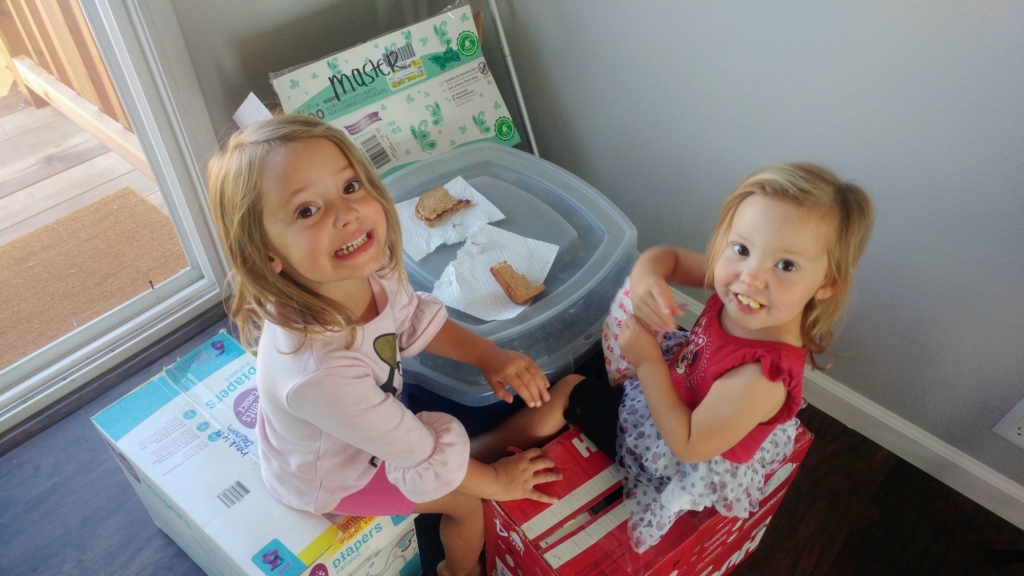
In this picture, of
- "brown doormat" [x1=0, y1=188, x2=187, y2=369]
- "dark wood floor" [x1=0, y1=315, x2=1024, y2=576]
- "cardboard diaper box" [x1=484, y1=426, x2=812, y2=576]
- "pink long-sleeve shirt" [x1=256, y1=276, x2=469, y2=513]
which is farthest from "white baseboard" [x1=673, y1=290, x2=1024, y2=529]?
"brown doormat" [x1=0, y1=188, x2=187, y2=369]

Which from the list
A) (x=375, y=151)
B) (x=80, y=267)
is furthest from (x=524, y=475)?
(x=80, y=267)

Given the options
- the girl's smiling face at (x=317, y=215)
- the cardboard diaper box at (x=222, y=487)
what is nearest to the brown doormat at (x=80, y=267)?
the cardboard diaper box at (x=222, y=487)

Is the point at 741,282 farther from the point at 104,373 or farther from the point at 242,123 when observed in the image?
the point at 104,373

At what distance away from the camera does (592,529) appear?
0.95 m

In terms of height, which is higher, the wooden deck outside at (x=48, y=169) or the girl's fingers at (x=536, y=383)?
the wooden deck outside at (x=48, y=169)

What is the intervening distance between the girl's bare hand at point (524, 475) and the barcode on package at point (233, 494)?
0.36 metres

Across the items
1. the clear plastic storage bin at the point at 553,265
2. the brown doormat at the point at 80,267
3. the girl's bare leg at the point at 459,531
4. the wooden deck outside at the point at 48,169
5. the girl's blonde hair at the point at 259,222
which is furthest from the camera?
the wooden deck outside at the point at 48,169

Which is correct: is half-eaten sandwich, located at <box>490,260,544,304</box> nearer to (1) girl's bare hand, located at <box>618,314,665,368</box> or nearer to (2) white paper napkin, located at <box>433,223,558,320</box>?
(2) white paper napkin, located at <box>433,223,558,320</box>

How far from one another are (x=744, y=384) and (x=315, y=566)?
602mm

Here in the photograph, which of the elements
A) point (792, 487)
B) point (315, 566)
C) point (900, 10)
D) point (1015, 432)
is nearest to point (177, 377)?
point (315, 566)

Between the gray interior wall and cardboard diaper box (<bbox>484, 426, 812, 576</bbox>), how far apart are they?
356mm

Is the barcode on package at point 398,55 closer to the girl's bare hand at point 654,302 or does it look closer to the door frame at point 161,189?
the door frame at point 161,189

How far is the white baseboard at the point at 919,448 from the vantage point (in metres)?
1.22

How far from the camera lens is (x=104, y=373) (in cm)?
147
